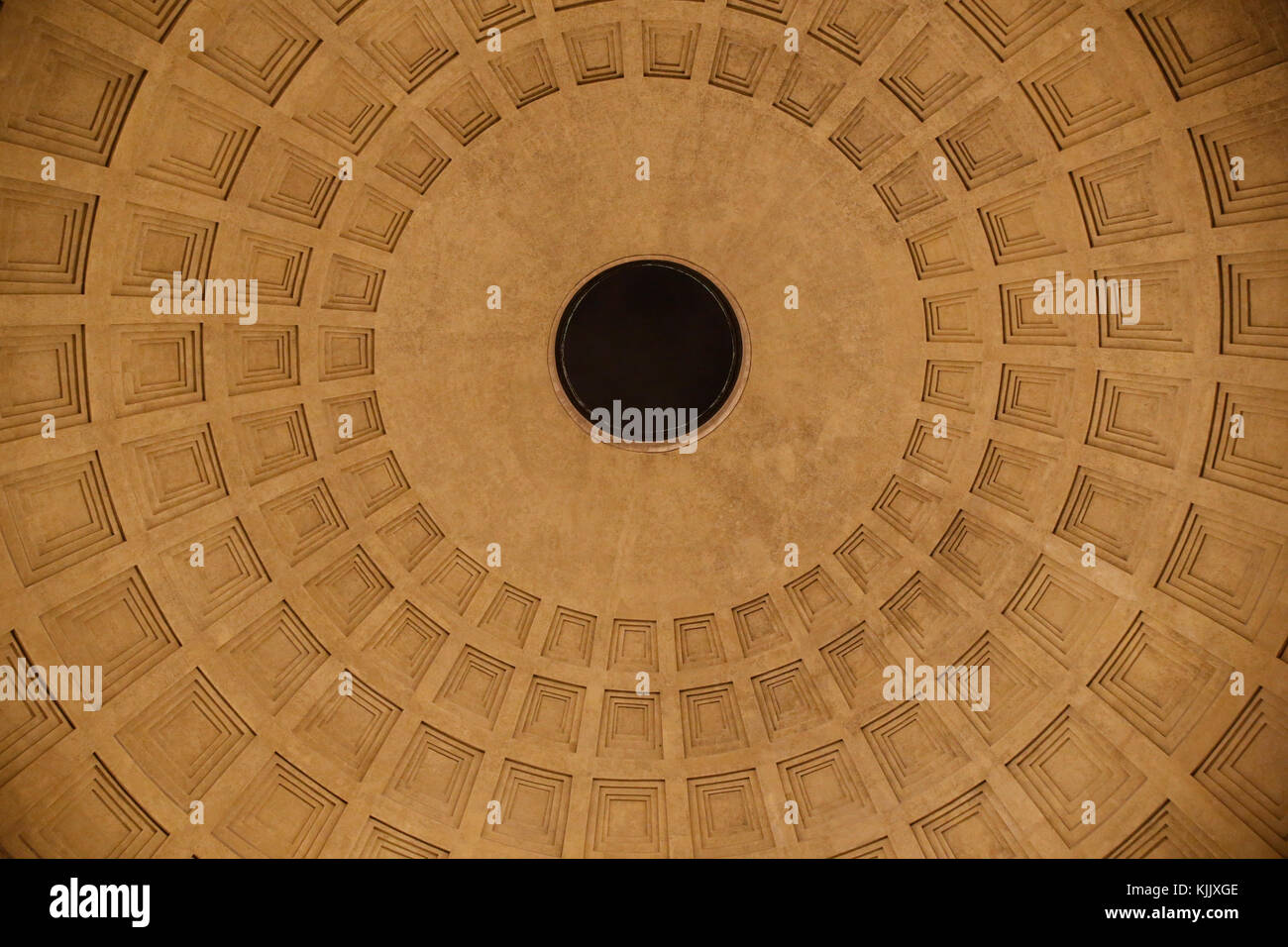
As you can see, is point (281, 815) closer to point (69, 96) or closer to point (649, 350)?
point (649, 350)

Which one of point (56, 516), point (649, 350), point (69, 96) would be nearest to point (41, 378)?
point (56, 516)

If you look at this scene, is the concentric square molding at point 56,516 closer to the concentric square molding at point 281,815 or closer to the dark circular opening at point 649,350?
the concentric square molding at point 281,815

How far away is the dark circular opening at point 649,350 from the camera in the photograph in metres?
19.2

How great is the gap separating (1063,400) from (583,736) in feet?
37.9

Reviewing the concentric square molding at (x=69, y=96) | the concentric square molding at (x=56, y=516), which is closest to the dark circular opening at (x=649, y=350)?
the concentric square molding at (x=69, y=96)

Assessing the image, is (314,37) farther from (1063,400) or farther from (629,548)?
(1063,400)

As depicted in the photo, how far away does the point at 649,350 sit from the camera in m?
19.8

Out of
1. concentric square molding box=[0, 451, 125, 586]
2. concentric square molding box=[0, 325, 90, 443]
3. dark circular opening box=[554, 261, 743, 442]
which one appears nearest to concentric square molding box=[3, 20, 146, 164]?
concentric square molding box=[0, 325, 90, 443]

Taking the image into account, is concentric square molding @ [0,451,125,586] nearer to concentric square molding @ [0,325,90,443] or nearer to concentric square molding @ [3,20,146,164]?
concentric square molding @ [0,325,90,443]

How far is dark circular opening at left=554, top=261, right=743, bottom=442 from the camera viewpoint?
1917cm
